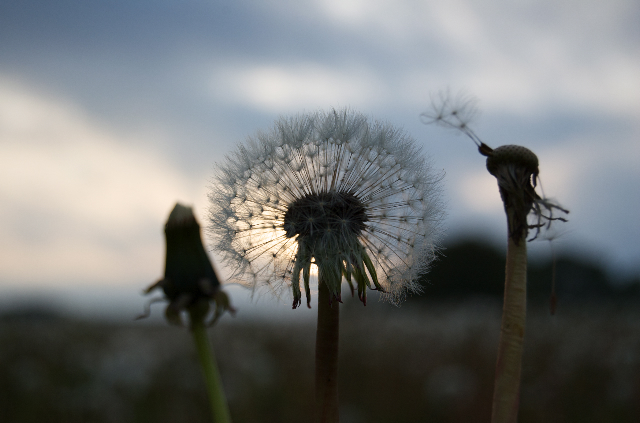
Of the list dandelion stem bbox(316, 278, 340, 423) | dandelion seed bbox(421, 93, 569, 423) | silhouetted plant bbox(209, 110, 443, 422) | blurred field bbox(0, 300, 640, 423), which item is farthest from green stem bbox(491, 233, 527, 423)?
blurred field bbox(0, 300, 640, 423)

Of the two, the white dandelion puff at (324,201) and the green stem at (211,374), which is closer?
the green stem at (211,374)

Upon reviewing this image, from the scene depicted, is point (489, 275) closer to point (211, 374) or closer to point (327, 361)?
point (327, 361)

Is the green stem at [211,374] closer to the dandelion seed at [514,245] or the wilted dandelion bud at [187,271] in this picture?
the wilted dandelion bud at [187,271]

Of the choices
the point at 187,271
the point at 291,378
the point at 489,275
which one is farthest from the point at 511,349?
the point at 489,275

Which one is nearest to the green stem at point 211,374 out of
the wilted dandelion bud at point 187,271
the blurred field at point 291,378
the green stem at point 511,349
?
the wilted dandelion bud at point 187,271

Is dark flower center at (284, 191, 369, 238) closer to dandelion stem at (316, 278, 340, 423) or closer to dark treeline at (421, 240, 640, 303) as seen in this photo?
dandelion stem at (316, 278, 340, 423)

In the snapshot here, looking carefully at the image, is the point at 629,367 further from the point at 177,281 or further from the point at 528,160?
the point at 177,281
